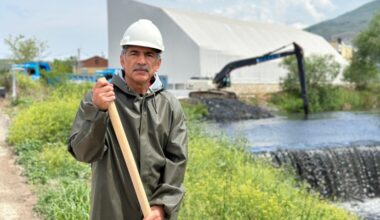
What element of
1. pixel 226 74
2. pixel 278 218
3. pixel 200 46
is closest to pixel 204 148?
pixel 278 218

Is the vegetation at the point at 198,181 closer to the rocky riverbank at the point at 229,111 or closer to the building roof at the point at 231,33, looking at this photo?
the rocky riverbank at the point at 229,111

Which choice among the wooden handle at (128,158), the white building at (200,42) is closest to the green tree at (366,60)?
the white building at (200,42)

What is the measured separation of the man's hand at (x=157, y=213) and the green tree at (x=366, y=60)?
145 ft

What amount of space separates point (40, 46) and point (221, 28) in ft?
69.4

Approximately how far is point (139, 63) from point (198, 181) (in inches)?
156

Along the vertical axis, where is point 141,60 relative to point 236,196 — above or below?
above

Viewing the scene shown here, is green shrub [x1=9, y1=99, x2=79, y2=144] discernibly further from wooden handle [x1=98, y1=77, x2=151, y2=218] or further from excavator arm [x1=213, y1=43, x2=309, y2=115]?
excavator arm [x1=213, y1=43, x2=309, y2=115]

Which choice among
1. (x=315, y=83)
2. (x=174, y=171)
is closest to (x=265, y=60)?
(x=315, y=83)

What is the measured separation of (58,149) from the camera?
767 cm

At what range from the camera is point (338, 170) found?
1228 cm

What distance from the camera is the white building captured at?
47156mm

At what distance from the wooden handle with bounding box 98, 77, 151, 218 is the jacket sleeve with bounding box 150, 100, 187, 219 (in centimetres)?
12

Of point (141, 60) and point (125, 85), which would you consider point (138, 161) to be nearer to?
point (125, 85)

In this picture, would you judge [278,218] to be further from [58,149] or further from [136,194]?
[58,149]
